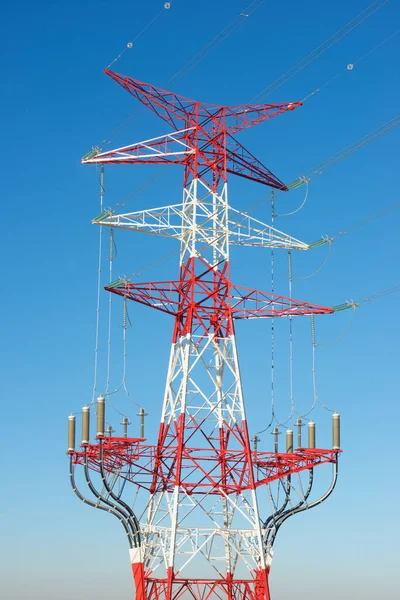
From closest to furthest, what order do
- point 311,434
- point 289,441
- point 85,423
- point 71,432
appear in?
point 85,423 < point 71,432 < point 311,434 < point 289,441

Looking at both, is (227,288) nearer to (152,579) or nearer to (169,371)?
(169,371)

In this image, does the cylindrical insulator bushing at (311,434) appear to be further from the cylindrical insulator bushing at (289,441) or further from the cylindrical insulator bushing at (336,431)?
the cylindrical insulator bushing at (289,441)

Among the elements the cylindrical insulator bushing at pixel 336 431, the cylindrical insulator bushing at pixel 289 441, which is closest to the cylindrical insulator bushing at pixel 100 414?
the cylindrical insulator bushing at pixel 289 441

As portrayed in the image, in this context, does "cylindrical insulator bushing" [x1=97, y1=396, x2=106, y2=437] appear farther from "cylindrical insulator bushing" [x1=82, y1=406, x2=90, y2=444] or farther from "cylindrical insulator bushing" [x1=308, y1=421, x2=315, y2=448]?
"cylindrical insulator bushing" [x1=308, y1=421, x2=315, y2=448]

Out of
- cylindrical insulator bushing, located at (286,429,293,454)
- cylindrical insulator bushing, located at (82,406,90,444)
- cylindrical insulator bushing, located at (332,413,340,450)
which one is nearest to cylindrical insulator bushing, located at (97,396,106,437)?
cylindrical insulator bushing, located at (82,406,90,444)

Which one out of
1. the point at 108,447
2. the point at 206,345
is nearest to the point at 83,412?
the point at 108,447

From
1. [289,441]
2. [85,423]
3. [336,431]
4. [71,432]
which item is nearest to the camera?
[85,423]

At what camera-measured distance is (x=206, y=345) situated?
76.9m

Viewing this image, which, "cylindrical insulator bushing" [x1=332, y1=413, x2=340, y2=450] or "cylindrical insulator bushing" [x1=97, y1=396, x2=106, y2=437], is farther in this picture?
"cylindrical insulator bushing" [x1=332, y1=413, x2=340, y2=450]

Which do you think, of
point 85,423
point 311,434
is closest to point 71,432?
point 85,423

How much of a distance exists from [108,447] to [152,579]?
7232 millimetres

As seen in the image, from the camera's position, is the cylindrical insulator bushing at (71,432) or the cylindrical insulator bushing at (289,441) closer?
the cylindrical insulator bushing at (71,432)

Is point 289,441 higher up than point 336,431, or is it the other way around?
point 336,431

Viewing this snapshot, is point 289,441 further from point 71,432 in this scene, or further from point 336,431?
point 71,432
